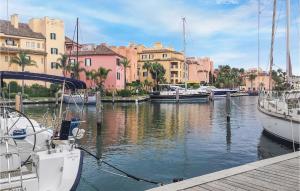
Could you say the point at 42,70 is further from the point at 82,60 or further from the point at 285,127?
the point at 285,127

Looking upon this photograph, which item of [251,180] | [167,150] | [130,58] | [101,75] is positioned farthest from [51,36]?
[251,180]

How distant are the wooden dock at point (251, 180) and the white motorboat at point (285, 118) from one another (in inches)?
272

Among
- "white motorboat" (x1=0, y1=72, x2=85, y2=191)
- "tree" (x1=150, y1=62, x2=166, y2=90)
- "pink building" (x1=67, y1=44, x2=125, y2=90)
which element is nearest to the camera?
"white motorboat" (x1=0, y1=72, x2=85, y2=191)

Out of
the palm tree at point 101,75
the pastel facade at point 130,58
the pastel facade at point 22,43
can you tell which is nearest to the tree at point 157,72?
the pastel facade at point 130,58

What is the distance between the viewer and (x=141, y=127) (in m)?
30.2

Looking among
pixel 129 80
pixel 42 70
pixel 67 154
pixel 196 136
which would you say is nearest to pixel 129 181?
pixel 67 154

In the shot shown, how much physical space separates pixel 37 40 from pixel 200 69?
238 ft

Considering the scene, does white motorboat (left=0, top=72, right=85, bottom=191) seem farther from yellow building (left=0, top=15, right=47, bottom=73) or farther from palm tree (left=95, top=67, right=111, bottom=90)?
palm tree (left=95, top=67, right=111, bottom=90)

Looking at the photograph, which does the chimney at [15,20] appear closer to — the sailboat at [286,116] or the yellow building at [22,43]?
the yellow building at [22,43]

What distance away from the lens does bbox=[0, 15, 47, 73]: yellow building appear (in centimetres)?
6504

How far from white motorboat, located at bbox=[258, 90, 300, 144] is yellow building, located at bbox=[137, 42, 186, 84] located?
80.4 m

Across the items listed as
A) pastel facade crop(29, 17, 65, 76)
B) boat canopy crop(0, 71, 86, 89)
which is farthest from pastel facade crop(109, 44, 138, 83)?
boat canopy crop(0, 71, 86, 89)

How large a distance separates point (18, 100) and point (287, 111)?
1973cm

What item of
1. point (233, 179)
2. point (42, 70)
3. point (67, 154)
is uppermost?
point (42, 70)
